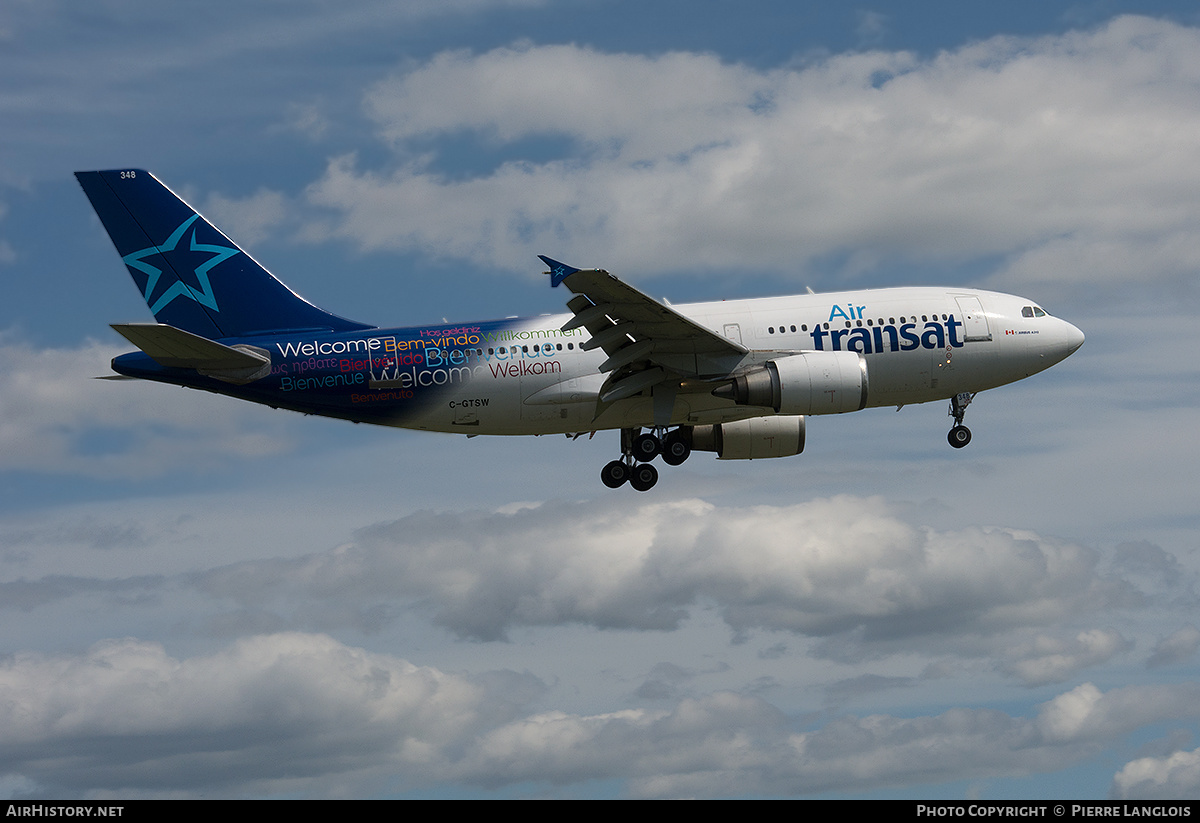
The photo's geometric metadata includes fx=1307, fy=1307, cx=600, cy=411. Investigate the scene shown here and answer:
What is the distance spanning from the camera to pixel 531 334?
144 ft

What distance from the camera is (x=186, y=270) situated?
45.5 meters

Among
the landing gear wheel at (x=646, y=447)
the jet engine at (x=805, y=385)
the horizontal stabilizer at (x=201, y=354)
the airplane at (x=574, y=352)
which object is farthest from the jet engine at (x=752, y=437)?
the horizontal stabilizer at (x=201, y=354)

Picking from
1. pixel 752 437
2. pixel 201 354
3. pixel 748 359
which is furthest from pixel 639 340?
pixel 201 354

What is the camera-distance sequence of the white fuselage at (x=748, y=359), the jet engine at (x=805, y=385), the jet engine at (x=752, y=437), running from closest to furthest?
the jet engine at (x=805, y=385), the white fuselage at (x=748, y=359), the jet engine at (x=752, y=437)

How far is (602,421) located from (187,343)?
13758mm

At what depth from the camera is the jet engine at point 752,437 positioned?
47906 millimetres

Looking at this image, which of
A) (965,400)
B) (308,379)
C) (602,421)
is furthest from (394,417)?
(965,400)

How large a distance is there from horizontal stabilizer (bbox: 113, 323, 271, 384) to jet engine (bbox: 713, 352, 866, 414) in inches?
618

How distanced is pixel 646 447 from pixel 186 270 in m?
17.2

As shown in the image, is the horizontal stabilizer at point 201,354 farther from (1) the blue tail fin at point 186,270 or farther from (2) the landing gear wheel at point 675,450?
(2) the landing gear wheel at point 675,450

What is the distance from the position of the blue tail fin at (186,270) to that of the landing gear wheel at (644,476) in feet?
35.4

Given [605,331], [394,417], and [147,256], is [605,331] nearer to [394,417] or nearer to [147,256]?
[394,417]
